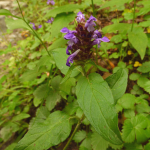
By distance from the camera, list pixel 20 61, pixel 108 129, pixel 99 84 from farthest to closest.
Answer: pixel 20 61
pixel 99 84
pixel 108 129

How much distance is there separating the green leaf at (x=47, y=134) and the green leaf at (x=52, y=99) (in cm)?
47

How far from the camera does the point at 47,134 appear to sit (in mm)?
1278

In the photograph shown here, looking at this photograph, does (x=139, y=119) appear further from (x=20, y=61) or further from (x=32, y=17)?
(x=32, y=17)

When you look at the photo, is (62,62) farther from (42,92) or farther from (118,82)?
(42,92)

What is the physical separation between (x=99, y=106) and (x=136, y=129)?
82 cm

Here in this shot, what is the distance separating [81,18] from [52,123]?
3.87ft

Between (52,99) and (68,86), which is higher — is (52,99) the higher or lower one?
the lower one

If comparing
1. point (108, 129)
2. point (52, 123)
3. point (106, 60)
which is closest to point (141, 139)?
point (108, 129)

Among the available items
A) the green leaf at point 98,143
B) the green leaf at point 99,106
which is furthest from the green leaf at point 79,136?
the green leaf at point 99,106

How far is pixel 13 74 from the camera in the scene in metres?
3.12

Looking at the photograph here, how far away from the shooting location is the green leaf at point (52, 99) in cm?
191

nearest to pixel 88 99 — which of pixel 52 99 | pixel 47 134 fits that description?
pixel 47 134

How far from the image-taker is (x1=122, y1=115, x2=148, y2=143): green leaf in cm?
139

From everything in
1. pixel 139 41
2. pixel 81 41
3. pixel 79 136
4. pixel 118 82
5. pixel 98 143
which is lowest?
pixel 79 136
